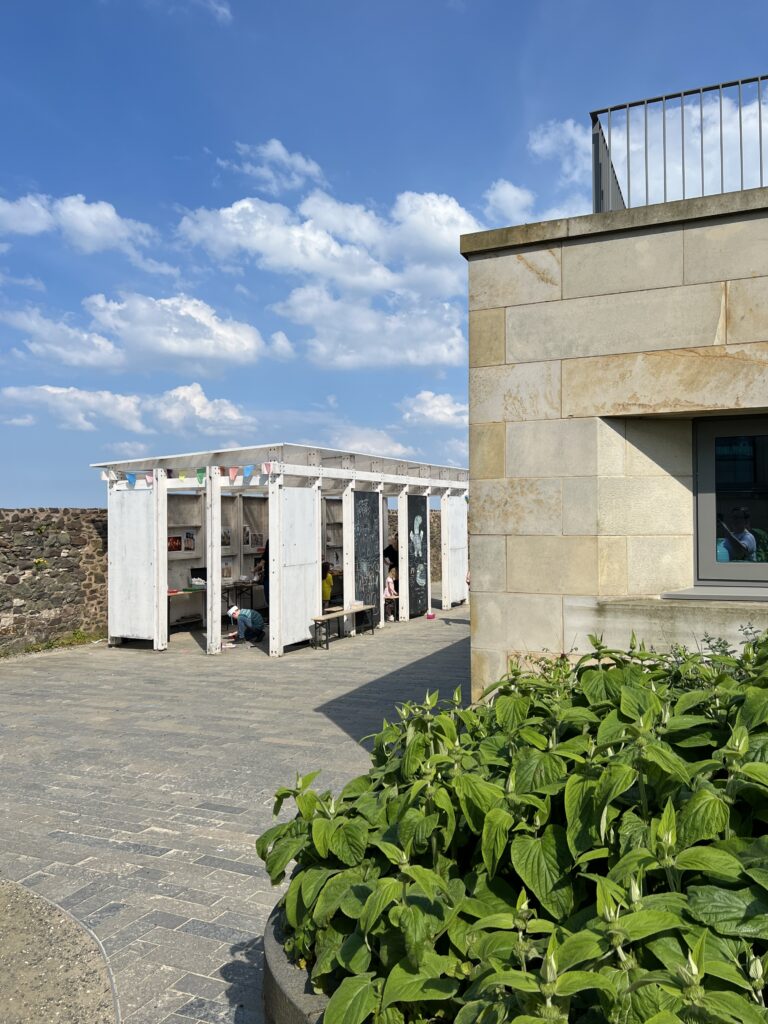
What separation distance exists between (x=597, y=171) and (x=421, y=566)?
1278 cm

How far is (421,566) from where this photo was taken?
17734 mm

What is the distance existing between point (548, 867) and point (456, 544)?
17.1m

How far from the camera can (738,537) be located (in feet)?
16.3

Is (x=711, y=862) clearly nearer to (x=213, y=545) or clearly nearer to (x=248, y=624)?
(x=213, y=545)

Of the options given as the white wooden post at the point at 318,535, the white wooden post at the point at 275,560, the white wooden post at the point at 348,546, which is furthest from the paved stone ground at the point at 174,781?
the white wooden post at the point at 348,546

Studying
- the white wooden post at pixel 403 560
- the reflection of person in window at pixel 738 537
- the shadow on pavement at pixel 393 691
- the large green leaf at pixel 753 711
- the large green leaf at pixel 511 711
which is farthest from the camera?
the white wooden post at pixel 403 560

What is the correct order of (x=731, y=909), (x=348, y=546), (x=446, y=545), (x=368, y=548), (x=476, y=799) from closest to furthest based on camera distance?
(x=731, y=909) → (x=476, y=799) → (x=348, y=546) → (x=368, y=548) → (x=446, y=545)

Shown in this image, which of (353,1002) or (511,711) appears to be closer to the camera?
(353,1002)

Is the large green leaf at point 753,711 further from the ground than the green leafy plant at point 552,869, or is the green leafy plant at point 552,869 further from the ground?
the large green leaf at point 753,711

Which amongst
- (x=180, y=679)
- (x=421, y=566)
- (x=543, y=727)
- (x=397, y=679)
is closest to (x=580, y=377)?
(x=543, y=727)

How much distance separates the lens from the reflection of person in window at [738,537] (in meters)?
4.92

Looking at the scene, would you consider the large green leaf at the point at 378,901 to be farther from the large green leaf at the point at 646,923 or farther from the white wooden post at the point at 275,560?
the white wooden post at the point at 275,560

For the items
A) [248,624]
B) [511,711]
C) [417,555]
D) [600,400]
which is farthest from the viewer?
[417,555]

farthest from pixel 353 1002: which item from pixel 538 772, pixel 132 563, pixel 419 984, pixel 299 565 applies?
pixel 132 563
